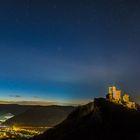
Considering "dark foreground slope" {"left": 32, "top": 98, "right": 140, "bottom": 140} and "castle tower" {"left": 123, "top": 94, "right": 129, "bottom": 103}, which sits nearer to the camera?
"dark foreground slope" {"left": 32, "top": 98, "right": 140, "bottom": 140}

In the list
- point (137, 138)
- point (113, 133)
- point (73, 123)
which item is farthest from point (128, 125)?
point (73, 123)

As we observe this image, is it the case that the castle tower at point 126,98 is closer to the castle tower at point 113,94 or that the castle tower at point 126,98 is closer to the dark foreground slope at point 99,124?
the castle tower at point 113,94

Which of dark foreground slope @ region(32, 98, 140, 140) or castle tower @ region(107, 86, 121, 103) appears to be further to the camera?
castle tower @ region(107, 86, 121, 103)

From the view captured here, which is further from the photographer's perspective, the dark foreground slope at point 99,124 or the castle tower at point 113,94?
the castle tower at point 113,94

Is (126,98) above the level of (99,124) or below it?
above

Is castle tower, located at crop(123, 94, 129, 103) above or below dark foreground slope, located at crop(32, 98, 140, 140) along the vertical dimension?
above

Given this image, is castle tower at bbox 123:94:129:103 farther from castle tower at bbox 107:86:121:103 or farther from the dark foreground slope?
the dark foreground slope

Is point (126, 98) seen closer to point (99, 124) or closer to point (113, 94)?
point (113, 94)

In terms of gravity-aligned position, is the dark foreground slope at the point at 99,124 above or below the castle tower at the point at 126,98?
below

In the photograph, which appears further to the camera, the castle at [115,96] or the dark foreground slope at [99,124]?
the castle at [115,96]
